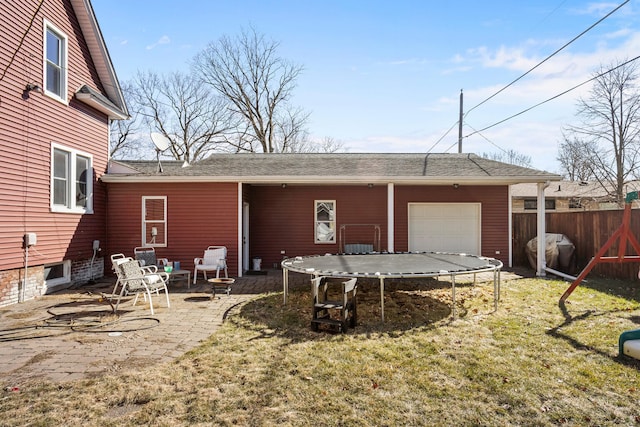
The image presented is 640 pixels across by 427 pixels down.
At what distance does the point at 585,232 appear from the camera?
1051cm

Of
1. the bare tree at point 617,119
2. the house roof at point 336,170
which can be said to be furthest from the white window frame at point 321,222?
the bare tree at point 617,119

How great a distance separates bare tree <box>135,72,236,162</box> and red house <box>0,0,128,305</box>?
16.8m

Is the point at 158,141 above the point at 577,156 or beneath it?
beneath

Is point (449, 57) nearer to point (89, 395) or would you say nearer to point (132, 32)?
point (132, 32)

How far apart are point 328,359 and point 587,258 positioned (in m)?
9.75

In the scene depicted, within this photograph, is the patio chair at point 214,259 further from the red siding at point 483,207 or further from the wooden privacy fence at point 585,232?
the wooden privacy fence at point 585,232

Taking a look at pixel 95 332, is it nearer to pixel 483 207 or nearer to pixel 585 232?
pixel 483 207

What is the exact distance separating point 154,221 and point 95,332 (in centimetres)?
536

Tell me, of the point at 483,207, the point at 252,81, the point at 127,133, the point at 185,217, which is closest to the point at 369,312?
the point at 185,217

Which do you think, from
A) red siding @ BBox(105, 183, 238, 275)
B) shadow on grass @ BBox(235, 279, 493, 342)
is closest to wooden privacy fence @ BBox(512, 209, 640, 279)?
shadow on grass @ BBox(235, 279, 493, 342)

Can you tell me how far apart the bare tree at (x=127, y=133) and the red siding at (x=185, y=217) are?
19.5 metres

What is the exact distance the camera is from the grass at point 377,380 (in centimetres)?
286

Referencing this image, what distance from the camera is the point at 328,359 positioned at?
13.2 feet

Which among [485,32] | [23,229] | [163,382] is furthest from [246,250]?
[485,32]
